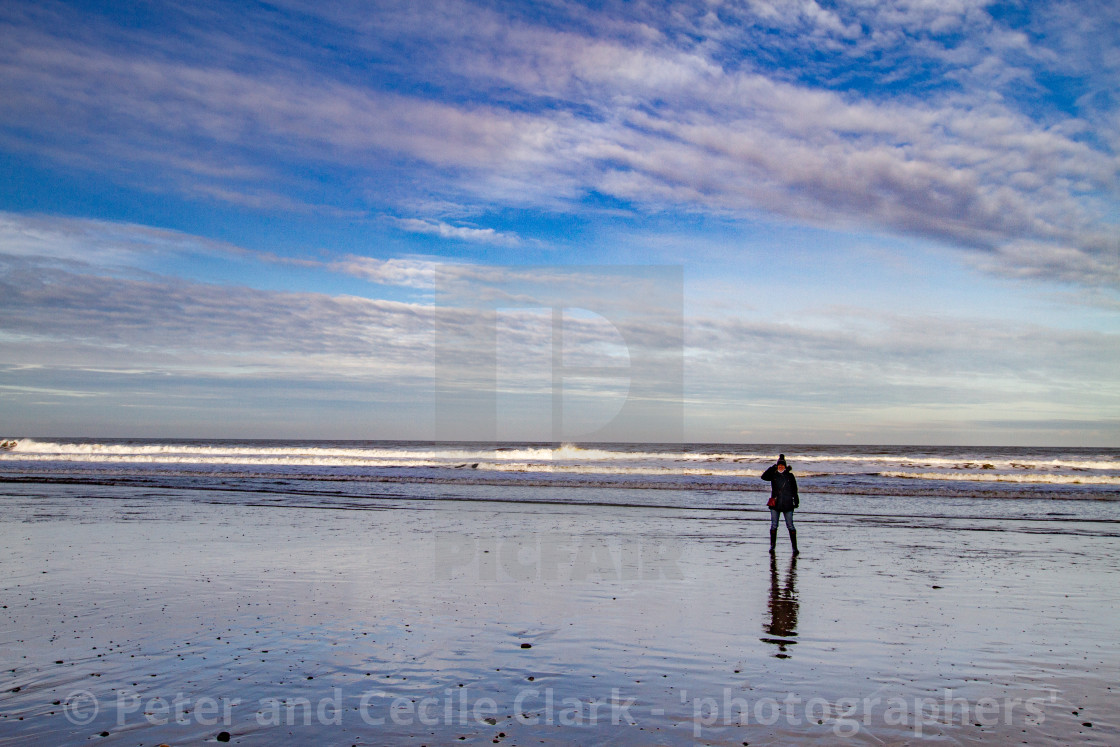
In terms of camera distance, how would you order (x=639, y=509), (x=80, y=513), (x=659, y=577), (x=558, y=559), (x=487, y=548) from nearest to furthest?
(x=659, y=577) → (x=558, y=559) → (x=487, y=548) → (x=80, y=513) → (x=639, y=509)

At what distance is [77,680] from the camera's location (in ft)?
21.7

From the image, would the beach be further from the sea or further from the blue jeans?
the sea

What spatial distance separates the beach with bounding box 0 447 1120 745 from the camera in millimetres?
5824

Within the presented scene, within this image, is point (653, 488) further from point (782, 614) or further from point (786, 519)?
point (782, 614)

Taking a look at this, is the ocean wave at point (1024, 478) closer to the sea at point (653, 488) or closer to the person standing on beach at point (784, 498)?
the sea at point (653, 488)

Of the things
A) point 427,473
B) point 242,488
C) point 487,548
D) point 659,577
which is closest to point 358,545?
point 487,548

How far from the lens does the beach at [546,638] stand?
5.82 m

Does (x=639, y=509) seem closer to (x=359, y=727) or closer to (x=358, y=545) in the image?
(x=358, y=545)

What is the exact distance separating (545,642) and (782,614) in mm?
3674

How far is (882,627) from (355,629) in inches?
270

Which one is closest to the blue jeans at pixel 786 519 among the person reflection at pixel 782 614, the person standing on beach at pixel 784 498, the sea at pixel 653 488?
the person standing on beach at pixel 784 498

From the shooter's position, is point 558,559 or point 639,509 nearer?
point 558,559

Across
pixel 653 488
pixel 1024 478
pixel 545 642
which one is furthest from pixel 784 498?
pixel 1024 478

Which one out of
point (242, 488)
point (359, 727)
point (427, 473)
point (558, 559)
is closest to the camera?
point (359, 727)
